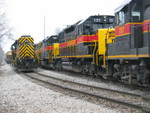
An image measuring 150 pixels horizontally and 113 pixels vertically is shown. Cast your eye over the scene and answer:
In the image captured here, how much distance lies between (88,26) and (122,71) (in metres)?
5.42

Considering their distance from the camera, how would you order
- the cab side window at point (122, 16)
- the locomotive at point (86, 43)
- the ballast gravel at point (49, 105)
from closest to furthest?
the ballast gravel at point (49, 105) < the cab side window at point (122, 16) < the locomotive at point (86, 43)

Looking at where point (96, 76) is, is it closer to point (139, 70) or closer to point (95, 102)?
point (139, 70)

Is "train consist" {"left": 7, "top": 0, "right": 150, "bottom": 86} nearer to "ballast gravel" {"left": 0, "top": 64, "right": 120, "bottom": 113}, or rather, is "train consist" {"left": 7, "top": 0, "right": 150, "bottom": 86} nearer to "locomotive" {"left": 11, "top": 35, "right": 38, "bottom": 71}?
"locomotive" {"left": 11, "top": 35, "right": 38, "bottom": 71}

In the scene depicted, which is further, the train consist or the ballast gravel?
the train consist

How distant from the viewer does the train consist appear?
25.0 feet

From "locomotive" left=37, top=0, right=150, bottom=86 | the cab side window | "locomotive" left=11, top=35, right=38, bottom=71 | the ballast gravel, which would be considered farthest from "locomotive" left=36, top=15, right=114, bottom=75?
the ballast gravel

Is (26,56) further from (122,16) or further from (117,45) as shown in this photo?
(122,16)

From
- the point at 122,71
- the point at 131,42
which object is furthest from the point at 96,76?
the point at 131,42

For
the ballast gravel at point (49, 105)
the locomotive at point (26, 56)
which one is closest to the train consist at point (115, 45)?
the locomotive at point (26, 56)

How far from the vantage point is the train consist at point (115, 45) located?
7621mm

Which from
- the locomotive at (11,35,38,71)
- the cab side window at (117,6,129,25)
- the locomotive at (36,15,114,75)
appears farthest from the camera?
the locomotive at (11,35,38,71)

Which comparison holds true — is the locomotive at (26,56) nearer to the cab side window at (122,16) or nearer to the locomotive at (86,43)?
the locomotive at (86,43)

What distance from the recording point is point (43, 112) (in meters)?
5.65

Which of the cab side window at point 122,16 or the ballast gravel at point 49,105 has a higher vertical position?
the cab side window at point 122,16
